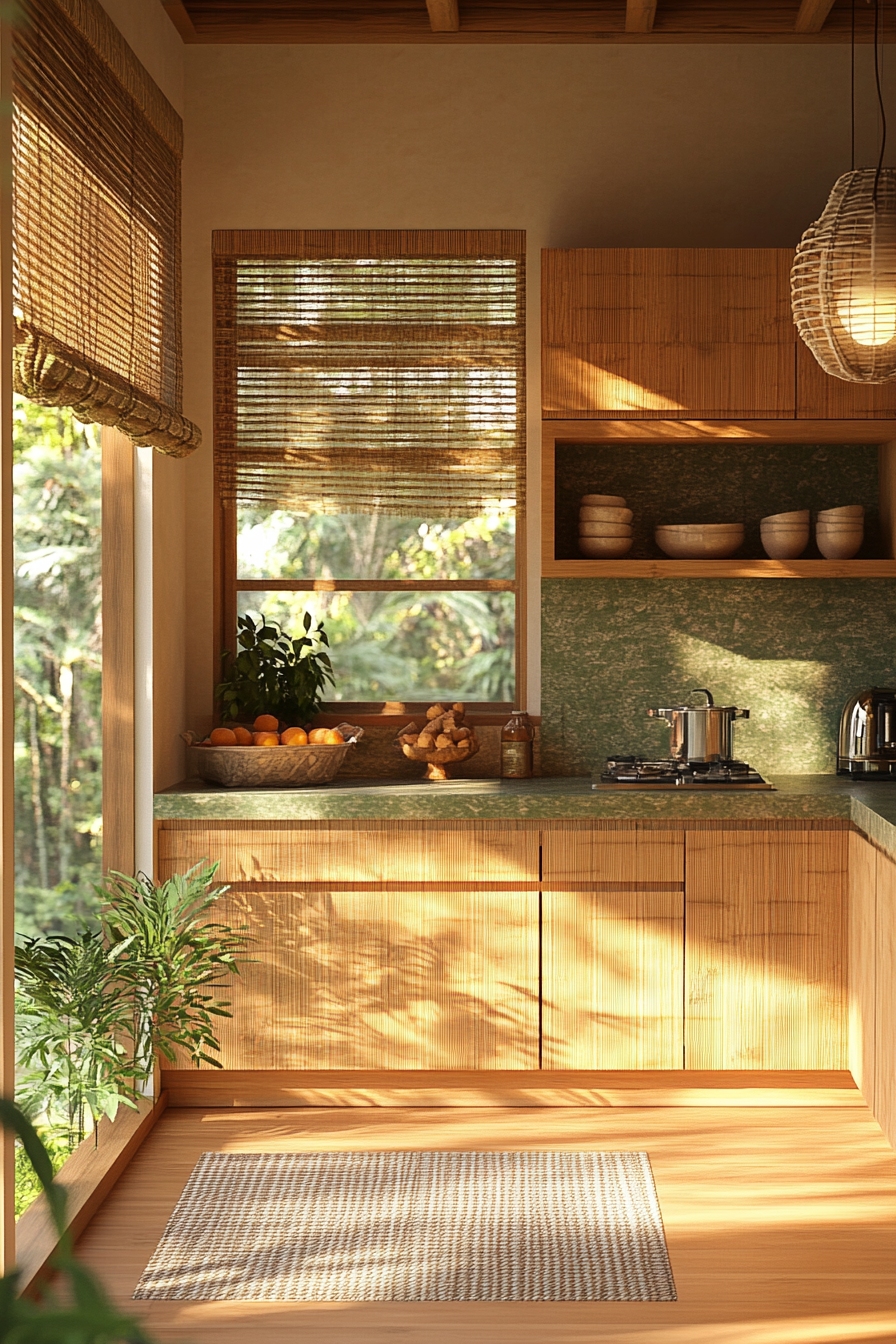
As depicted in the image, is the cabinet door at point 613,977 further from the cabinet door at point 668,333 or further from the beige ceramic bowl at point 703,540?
the cabinet door at point 668,333

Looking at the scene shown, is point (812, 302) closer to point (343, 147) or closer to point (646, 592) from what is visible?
point (646, 592)

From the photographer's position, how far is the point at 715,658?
3912 millimetres

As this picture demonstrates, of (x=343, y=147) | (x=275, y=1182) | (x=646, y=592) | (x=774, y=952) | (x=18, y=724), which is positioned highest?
(x=343, y=147)

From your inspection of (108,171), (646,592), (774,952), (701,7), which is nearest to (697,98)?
(701,7)

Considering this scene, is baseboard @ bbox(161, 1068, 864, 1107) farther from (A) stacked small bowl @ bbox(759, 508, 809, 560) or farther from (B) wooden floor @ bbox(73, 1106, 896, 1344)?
(A) stacked small bowl @ bbox(759, 508, 809, 560)

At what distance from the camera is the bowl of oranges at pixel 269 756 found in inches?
138

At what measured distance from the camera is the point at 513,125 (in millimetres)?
3869

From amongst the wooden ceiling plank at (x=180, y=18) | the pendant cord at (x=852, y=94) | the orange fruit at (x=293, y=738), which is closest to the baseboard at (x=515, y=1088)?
the orange fruit at (x=293, y=738)

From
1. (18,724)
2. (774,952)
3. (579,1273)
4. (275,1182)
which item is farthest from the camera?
(18,724)

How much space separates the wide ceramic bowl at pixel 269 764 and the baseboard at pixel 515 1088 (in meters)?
0.82

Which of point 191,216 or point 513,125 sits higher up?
point 513,125

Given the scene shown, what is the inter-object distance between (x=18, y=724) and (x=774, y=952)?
4395mm

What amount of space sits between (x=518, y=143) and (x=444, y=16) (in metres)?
0.43

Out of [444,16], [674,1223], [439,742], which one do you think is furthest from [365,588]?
[674,1223]
